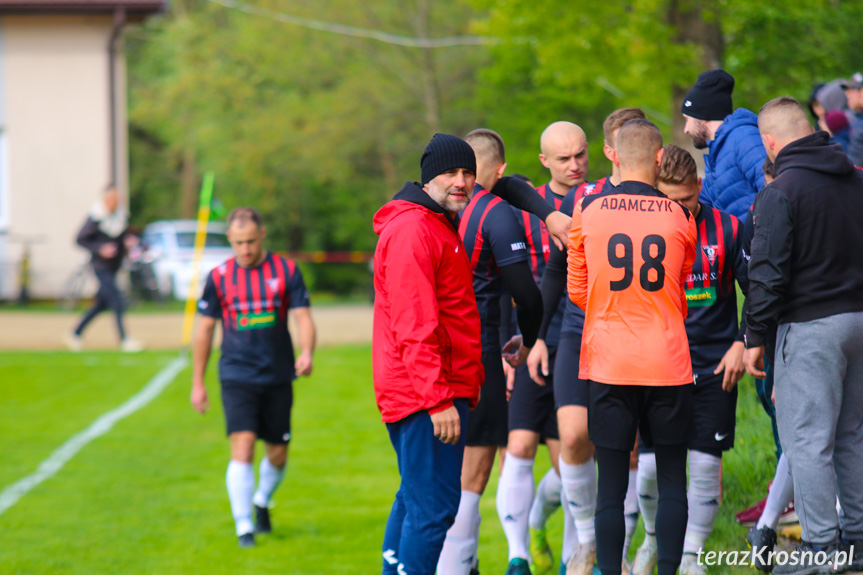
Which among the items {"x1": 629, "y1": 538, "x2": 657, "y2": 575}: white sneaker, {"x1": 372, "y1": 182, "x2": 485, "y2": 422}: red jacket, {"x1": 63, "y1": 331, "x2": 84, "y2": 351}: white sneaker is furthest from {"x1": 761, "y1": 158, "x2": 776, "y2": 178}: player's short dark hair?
{"x1": 63, "y1": 331, "x2": 84, "y2": 351}: white sneaker

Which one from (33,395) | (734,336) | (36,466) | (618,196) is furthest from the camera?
(33,395)

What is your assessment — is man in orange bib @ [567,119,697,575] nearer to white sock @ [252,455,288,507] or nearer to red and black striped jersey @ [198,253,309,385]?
red and black striped jersey @ [198,253,309,385]

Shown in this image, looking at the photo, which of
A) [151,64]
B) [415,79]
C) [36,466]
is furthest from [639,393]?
[151,64]

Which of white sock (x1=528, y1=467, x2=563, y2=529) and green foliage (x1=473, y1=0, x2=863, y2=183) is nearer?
white sock (x1=528, y1=467, x2=563, y2=529)

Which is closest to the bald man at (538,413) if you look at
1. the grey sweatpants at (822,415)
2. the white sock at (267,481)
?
the grey sweatpants at (822,415)

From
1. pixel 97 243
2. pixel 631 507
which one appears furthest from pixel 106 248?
pixel 631 507

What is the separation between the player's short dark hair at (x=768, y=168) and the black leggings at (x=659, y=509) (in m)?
1.47

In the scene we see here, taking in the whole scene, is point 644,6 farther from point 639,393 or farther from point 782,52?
point 639,393

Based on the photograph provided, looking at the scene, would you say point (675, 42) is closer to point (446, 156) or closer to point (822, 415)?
point (822, 415)

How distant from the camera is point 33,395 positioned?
1237 centimetres

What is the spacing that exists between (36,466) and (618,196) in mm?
6365

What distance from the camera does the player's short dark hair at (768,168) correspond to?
5.04 m

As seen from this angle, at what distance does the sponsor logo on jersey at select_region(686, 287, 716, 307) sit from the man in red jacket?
1280 millimetres

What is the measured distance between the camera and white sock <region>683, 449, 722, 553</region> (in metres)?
5.14
